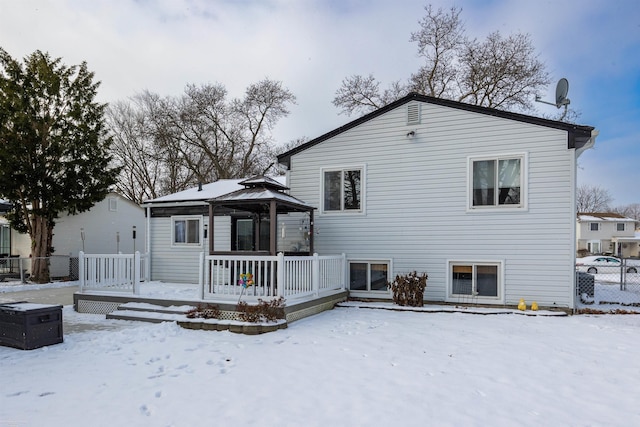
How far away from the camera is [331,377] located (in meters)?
4.32

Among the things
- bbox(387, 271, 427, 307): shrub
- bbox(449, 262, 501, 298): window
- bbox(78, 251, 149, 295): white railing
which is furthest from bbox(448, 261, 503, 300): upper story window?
bbox(78, 251, 149, 295): white railing

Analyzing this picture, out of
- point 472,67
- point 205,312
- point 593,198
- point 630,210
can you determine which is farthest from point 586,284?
point 630,210

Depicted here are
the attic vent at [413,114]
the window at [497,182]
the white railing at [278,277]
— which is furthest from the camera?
the attic vent at [413,114]

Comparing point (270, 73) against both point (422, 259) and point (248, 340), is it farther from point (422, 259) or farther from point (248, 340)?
point (248, 340)

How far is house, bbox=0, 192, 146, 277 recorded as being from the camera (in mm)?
15211

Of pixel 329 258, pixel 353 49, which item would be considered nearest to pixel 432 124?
pixel 329 258

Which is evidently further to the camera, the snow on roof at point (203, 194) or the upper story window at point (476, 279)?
the snow on roof at point (203, 194)

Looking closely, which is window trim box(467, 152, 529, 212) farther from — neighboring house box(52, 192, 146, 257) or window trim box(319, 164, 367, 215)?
neighboring house box(52, 192, 146, 257)

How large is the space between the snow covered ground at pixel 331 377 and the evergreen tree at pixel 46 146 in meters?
9.02

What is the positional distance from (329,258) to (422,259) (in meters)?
2.20

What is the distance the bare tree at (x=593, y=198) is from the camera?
176 ft

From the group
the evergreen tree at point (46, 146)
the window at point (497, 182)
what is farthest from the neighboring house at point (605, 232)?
the evergreen tree at point (46, 146)

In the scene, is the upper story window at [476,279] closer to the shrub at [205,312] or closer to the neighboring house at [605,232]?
the shrub at [205,312]

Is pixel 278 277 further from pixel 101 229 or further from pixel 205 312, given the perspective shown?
pixel 101 229
